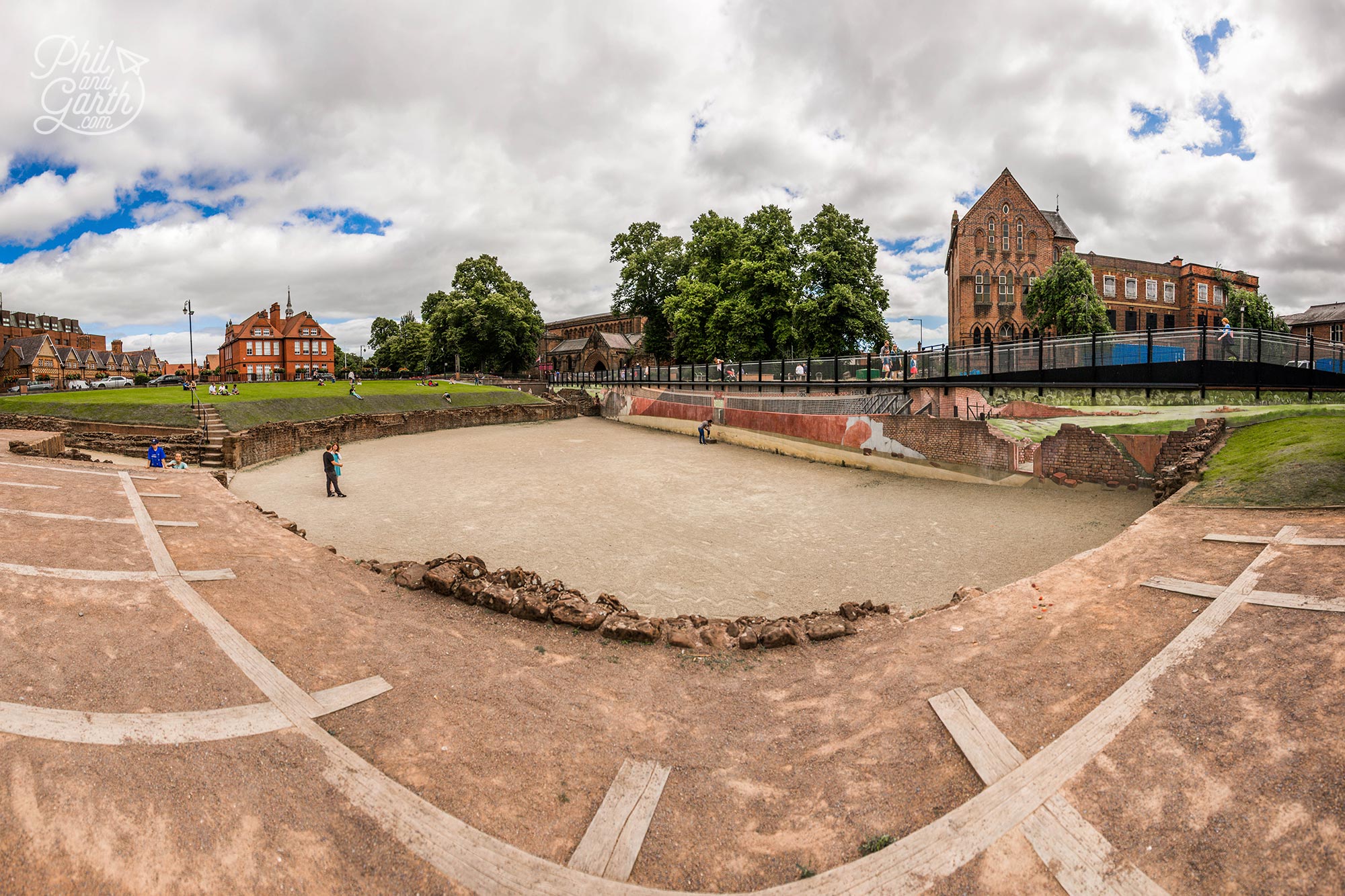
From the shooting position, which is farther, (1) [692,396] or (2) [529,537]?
(1) [692,396]

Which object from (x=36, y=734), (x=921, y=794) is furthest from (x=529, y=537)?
(x=921, y=794)

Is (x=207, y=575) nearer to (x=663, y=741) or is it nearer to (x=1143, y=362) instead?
(x=663, y=741)

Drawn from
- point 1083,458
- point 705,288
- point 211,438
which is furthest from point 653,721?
point 705,288

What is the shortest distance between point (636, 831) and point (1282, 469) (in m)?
13.2

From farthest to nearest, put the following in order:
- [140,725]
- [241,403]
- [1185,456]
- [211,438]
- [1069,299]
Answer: [1069,299] < [241,403] < [211,438] < [1185,456] < [140,725]

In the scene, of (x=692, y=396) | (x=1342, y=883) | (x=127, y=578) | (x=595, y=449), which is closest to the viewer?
(x=1342, y=883)

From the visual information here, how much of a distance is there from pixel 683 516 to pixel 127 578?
11.9 meters

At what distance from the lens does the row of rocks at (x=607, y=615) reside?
7.14 m

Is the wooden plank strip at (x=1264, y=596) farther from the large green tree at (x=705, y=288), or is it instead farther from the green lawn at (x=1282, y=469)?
the large green tree at (x=705, y=288)

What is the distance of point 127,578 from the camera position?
21.7ft

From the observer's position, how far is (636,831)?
4.01m

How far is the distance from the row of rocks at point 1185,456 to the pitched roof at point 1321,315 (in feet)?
363

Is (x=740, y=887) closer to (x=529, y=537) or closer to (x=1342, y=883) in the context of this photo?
(x=1342, y=883)

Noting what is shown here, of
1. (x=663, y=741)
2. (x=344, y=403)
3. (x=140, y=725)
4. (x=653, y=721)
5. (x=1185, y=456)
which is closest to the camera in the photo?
(x=140, y=725)
